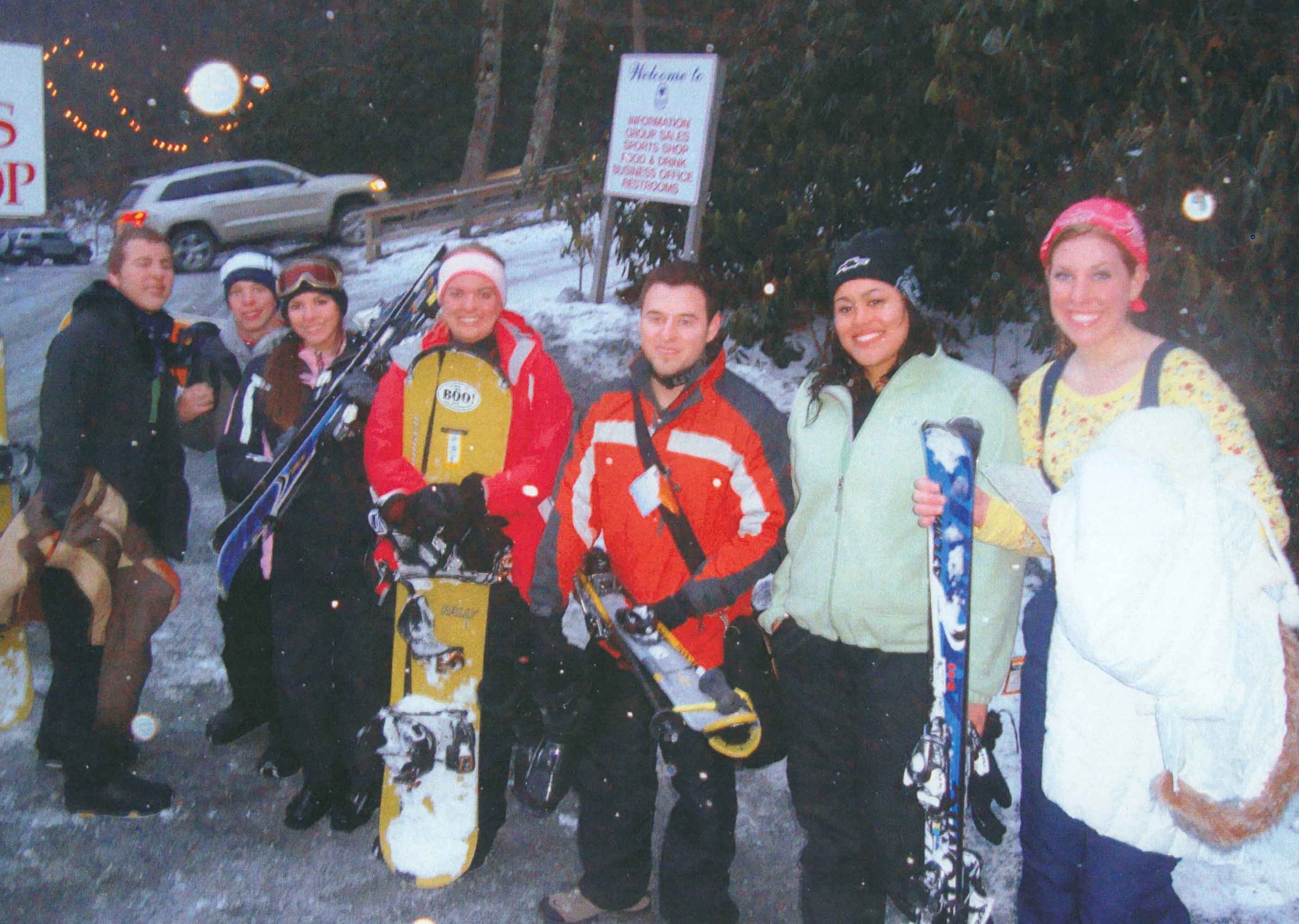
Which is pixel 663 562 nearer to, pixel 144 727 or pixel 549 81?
pixel 144 727

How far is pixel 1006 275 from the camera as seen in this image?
600 centimetres

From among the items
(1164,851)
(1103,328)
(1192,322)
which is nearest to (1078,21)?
(1192,322)

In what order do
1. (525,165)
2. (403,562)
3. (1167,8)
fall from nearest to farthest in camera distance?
(403,562) < (1167,8) < (525,165)

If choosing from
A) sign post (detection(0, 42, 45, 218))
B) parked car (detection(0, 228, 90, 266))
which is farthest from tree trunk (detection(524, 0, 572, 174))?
sign post (detection(0, 42, 45, 218))

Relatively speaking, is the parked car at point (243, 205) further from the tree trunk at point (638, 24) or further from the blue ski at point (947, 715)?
the blue ski at point (947, 715)

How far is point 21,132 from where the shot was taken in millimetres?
4406

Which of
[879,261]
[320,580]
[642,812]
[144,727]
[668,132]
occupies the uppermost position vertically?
[668,132]

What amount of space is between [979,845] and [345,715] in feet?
7.94

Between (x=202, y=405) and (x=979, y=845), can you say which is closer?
(x=979, y=845)

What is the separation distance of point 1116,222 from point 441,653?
2458mm

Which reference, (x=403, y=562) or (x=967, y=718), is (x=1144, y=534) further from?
(x=403, y=562)

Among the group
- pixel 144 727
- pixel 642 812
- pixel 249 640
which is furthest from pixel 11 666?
pixel 642 812

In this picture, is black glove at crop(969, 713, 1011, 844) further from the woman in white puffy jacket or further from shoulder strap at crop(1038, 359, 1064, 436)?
shoulder strap at crop(1038, 359, 1064, 436)

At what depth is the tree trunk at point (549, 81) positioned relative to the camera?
1438 centimetres
